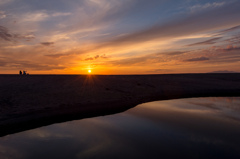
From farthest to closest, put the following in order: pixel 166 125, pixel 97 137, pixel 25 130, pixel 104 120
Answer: pixel 104 120 < pixel 166 125 < pixel 25 130 < pixel 97 137

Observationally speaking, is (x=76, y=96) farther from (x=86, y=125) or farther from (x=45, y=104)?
(x=86, y=125)

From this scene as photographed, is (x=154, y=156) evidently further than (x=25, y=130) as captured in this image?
No

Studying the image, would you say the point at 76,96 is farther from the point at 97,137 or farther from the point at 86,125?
the point at 97,137

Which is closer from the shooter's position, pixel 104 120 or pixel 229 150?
pixel 229 150

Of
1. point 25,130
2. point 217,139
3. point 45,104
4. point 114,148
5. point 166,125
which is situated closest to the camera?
point 114,148

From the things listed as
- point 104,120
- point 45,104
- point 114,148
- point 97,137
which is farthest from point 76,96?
point 114,148

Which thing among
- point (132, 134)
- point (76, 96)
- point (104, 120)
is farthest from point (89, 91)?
point (132, 134)
